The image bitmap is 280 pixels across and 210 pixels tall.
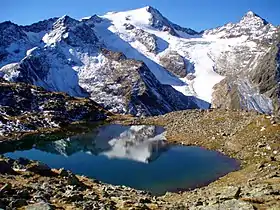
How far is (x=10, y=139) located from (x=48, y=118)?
3111cm

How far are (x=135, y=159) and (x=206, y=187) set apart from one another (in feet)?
100.0

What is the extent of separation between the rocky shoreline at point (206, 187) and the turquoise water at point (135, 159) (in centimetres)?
422

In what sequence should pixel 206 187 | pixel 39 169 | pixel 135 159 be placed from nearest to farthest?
pixel 39 169 < pixel 206 187 < pixel 135 159

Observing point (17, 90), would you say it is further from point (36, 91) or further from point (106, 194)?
point (106, 194)

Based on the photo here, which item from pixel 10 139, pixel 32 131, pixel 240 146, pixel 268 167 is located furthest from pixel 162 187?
pixel 32 131

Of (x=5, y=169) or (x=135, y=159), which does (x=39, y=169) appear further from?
(x=135, y=159)

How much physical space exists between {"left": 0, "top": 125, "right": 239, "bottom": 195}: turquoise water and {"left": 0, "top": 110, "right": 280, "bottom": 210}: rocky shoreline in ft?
13.9

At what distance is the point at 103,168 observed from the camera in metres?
76.3

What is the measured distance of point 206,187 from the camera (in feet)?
183

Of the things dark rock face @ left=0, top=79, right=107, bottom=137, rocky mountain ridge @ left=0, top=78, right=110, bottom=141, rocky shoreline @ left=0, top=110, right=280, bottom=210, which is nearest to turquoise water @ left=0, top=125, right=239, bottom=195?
rocky shoreline @ left=0, top=110, right=280, bottom=210

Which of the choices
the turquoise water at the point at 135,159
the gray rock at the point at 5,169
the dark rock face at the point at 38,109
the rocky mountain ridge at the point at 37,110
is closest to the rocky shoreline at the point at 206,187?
the gray rock at the point at 5,169

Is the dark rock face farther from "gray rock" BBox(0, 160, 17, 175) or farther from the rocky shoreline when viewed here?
"gray rock" BBox(0, 160, 17, 175)

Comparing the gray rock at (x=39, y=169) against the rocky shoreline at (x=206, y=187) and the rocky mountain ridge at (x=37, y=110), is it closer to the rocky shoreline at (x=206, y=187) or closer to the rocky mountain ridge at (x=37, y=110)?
the rocky shoreline at (x=206, y=187)

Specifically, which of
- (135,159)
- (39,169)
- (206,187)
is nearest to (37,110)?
(135,159)
